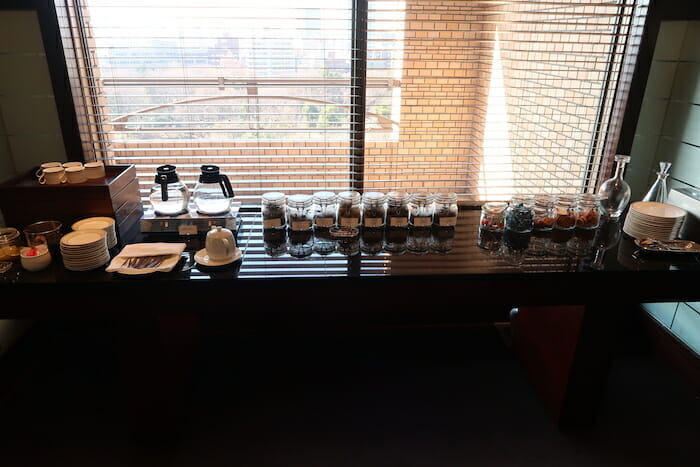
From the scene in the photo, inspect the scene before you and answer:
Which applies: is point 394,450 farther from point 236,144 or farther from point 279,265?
point 236,144

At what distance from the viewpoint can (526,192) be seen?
2.42m

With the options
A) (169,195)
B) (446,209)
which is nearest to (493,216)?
→ (446,209)

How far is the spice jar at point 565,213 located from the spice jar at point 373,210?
0.68m

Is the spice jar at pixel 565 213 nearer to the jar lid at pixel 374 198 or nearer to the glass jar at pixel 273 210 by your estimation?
the jar lid at pixel 374 198

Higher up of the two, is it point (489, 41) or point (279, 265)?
point (489, 41)

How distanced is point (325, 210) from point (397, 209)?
0.91 feet

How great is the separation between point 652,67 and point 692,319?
110 cm

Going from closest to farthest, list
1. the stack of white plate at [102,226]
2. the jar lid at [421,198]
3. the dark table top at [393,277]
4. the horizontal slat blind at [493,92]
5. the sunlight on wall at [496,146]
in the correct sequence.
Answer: the dark table top at [393,277] → the stack of white plate at [102,226] → the jar lid at [421,198] → the horizontal slat blind at [493,92] → the sunlight on wall at [496,146]

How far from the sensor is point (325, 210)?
189 centimetres

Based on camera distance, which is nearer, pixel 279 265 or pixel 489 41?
pixel 279 265

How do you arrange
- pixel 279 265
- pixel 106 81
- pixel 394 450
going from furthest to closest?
pixel 106 81
pixel 394 450
pixel 279 265

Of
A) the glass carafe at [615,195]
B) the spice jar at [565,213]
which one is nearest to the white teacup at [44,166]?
the spice jar at [565,213]

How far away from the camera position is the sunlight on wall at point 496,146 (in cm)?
220

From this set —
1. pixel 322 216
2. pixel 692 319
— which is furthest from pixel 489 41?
pixel 692 319
